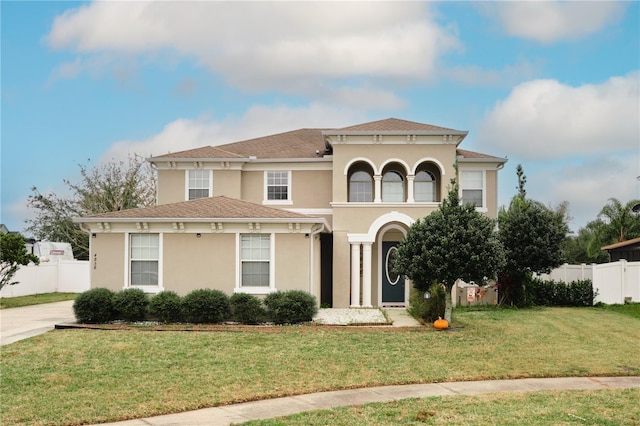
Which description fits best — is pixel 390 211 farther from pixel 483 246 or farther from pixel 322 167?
pixel 483 246

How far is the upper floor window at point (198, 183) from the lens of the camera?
28266 millimetres

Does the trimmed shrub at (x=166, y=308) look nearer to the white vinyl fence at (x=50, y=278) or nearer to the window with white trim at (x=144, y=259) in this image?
the window with white trim at (x=144, y=259)

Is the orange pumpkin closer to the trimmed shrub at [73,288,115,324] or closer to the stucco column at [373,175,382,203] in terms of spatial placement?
the stucco column at [373,175,382,203]

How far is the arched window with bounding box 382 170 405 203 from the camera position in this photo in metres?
27.4

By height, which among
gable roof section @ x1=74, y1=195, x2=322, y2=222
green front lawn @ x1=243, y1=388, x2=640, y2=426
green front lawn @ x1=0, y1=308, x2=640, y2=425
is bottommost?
green front lawn @ x1=243, y1=388, x2=640, y2=426

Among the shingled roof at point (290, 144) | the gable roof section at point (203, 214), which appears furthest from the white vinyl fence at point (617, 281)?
the gable roof section at point (203, 214)

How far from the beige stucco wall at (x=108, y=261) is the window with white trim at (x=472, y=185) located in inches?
535

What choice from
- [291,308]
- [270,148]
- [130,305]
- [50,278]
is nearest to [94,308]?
[130,305]

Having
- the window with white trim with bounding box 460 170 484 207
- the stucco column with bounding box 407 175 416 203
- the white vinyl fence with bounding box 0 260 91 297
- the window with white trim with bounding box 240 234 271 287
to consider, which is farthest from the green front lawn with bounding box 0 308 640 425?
the white vinyl fence with bounding box 0 260 91 297

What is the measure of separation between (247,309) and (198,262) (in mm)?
2532

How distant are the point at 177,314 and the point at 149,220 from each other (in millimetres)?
3213

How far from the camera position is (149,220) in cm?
2186

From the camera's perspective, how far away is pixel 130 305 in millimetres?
20766

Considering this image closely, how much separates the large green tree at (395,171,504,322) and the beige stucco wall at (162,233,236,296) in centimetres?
551
